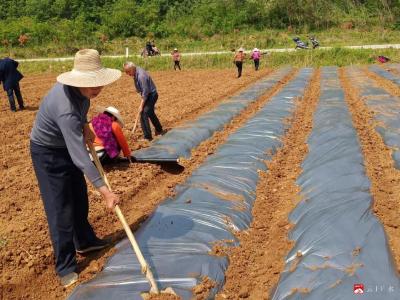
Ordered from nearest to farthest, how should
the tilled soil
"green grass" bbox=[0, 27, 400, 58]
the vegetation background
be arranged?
the tilled soil → "green grass" bbox=[0, 27, 400, 58] → the vegetation background

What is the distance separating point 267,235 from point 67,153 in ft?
6.06

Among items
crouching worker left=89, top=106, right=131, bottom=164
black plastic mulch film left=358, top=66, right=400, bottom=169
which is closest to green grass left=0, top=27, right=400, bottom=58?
black plastic mulch film left=358, top=66, right=400, bottom=169

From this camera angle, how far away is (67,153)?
3080 mm

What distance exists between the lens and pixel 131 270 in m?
3.01

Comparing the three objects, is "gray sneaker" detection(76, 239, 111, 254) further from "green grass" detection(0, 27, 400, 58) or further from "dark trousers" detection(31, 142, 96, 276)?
"green grass" detection(0, 27, 400, 58)

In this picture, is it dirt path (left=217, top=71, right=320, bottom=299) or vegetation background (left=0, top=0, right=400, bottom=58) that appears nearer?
dirt path (left=217, top=71, right=320, bottom=299)

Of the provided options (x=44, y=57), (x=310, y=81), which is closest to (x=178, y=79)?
(x=310, y=81)

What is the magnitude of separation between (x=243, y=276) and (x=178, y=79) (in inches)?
563

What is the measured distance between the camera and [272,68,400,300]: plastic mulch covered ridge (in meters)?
2.53

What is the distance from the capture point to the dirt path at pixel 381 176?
3.38 m

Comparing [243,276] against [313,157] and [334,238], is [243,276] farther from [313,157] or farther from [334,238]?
[313,157]

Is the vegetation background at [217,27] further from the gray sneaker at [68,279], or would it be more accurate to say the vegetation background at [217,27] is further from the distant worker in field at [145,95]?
the gray sneaker at [68,279]

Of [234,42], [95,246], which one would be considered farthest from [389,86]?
[234,42]

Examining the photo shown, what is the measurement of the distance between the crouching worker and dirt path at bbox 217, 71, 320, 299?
1.85m
